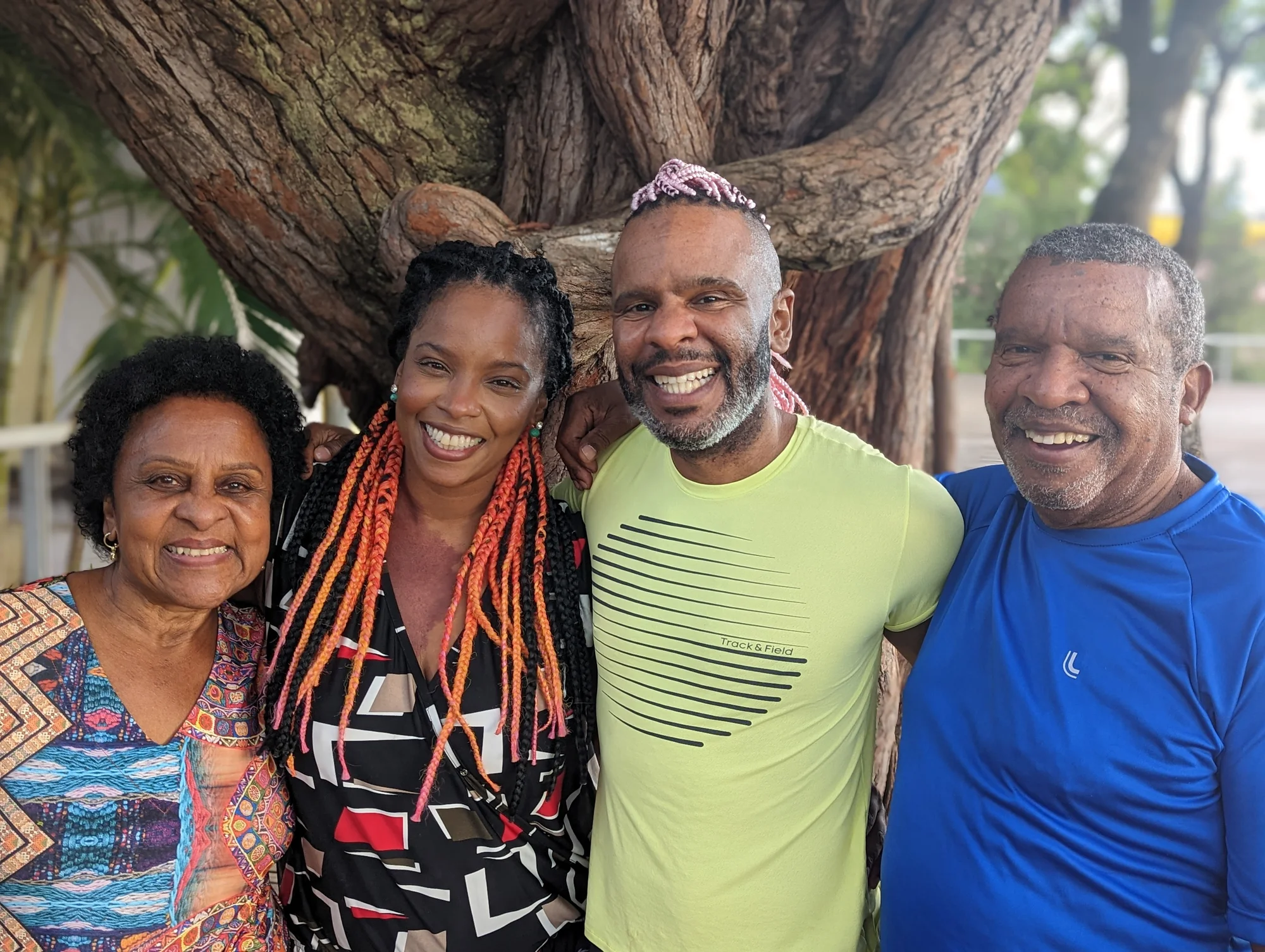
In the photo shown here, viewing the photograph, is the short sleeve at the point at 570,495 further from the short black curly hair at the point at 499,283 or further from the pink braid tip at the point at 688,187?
the pink braid tip at the point at 688,187

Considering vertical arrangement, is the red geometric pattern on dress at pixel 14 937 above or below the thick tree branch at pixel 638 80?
below

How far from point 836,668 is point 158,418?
1552 millimetres

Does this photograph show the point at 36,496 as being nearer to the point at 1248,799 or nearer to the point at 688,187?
the point at 688,187

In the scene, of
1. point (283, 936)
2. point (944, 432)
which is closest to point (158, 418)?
point (283, 936)

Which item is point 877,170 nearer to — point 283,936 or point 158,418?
point 158,418

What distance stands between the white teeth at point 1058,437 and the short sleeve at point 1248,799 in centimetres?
46

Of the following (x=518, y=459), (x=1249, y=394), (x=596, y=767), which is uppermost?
(x=1249, y=394)

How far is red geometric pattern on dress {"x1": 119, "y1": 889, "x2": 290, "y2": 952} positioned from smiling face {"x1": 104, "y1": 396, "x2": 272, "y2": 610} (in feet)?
2.16

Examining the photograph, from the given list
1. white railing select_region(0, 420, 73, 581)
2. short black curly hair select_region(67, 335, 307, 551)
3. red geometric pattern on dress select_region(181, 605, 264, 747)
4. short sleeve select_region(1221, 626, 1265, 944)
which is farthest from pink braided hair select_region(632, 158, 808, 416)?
white railing select_region(0, 420, 73, 581)

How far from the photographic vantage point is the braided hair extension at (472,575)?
2.38 metres

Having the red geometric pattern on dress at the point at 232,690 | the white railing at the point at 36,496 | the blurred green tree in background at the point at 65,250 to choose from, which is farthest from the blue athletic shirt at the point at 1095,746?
the white railing at the point at 36,496

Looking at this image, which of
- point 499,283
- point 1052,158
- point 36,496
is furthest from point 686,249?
point 1052,158

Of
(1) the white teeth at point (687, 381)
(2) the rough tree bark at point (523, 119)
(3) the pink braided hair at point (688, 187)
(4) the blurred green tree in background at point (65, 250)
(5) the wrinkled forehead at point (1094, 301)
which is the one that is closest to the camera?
(5) the wrinkled forehead at point (1094, 301)

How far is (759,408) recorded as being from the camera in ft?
7.73
